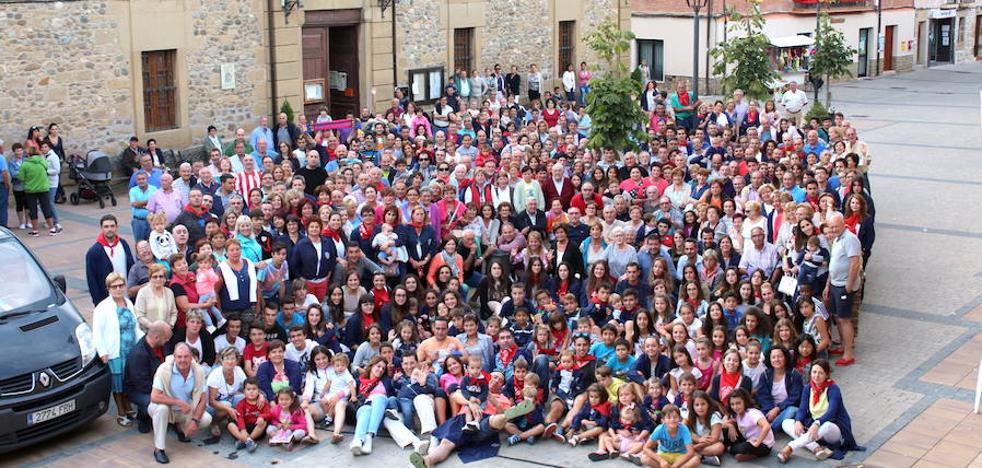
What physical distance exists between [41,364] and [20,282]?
4.56 feet

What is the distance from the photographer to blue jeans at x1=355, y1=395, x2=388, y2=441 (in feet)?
39.1

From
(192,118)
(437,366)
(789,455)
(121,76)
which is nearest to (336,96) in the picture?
(192,118)

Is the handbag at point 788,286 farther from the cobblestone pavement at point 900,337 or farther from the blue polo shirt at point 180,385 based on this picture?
the blue polo shirt at point 180,385

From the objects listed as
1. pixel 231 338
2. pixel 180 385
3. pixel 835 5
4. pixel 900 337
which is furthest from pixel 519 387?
pixel 835 5

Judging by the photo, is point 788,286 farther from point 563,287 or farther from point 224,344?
point 224,344

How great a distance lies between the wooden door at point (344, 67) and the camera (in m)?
28.7

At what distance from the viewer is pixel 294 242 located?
592 inches

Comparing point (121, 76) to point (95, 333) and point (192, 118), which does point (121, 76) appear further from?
point (95, 333)

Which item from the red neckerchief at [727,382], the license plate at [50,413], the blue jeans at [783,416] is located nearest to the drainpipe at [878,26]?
the red neckerchief at [727,382]

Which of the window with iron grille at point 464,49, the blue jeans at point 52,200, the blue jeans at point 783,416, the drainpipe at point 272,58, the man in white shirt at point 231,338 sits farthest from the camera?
the window with iron grille at point 464,49

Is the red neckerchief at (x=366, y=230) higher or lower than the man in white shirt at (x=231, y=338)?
higher

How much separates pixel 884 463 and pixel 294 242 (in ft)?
23.7

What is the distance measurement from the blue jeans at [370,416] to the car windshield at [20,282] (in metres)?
3.31

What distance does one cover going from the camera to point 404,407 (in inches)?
483
